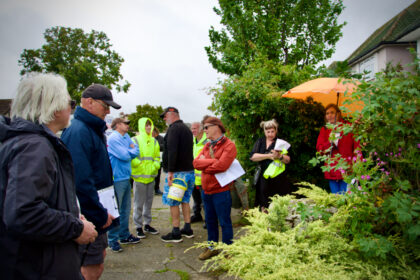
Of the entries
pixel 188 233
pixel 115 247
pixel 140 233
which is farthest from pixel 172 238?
pixel 115 247

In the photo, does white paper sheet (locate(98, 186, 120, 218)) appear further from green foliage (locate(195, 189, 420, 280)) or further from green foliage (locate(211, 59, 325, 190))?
green foliage (locate(211, 59, 325, 190))

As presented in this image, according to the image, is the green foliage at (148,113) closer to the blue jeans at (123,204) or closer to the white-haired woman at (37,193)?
the blue jeans at (123,204)

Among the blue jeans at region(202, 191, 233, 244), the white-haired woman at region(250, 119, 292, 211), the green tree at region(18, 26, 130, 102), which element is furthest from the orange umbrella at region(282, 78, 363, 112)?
the green tree at region(18, 26, 130, 102)

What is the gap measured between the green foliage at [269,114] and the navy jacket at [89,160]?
3.39 meters

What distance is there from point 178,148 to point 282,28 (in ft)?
32.0

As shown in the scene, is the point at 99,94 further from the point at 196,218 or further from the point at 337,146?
the point at 196,218

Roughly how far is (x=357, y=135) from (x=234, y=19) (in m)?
11.0

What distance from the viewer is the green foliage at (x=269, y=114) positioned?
541 cm

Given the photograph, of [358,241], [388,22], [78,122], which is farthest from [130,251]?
[388,22]

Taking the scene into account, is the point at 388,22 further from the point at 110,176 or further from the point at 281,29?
the point at 110,176

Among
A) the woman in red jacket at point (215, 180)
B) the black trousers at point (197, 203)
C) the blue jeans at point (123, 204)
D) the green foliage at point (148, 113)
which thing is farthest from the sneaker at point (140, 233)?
the green foliage at point (148, 113)

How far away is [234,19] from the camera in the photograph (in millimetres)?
12156

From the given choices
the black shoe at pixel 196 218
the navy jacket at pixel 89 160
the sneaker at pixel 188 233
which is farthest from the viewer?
the black shoe at pixel 196 218

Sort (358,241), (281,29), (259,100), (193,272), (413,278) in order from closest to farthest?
(413,278), (358,241), (193,272), (259,100), (281,29)
